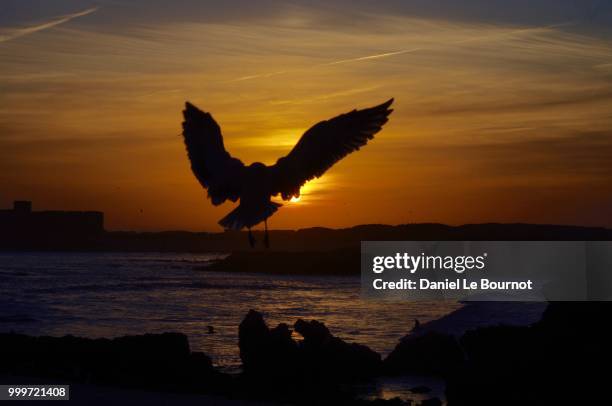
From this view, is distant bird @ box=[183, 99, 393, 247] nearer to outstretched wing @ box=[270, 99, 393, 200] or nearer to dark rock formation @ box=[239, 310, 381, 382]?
outstretched wing @ box=[270, 99, 393, 200]

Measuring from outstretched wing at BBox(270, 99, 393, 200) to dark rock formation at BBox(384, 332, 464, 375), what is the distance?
40.4 ft

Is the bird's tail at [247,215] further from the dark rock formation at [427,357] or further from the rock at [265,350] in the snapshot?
the dark rock formation at [427,357]

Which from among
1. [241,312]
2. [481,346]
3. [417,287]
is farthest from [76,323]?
[417,287]

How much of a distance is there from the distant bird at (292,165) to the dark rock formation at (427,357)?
12282 millimetres

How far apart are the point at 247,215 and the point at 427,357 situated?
540 inches

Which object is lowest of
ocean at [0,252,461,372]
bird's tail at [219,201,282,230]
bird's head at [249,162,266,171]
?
ocean at [0,252,461,372]

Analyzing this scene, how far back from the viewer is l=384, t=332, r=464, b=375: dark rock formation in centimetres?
2262

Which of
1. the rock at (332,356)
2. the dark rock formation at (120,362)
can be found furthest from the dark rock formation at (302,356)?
the dark rock formation at (120,362)

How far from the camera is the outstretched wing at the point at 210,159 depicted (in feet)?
36.0

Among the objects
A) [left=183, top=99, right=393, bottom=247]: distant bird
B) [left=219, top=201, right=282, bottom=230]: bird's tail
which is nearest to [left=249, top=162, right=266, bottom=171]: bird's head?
[left=183, top=99, right=393, bottom=247]: distant bird

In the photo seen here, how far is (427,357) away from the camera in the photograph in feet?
75.1

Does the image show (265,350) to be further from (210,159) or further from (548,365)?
(210,159)

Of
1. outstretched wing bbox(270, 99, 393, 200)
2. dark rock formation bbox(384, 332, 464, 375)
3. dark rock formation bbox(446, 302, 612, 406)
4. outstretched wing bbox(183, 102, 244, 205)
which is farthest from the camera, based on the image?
dark rock formation bbox(384, 332, 464, 375)

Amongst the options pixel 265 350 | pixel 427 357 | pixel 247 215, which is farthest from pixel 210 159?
pixel 427 357
